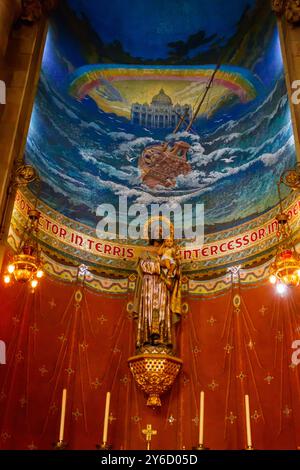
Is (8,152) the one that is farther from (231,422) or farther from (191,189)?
(231,422)

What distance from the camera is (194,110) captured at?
40.4ft

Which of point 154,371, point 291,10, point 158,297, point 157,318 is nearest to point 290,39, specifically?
point 291,10

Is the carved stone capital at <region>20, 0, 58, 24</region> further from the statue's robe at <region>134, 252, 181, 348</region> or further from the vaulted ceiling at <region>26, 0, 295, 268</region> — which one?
the statue's robe at <region>134, 252, 181, 348</region>

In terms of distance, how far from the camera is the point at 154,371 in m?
8.84

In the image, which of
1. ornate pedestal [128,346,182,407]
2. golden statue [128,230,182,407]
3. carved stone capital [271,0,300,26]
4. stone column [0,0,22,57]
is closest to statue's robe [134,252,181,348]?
golden statue [128,230,182,407]

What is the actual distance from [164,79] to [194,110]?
1.11 m

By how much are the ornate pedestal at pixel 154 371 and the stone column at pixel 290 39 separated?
4.26m

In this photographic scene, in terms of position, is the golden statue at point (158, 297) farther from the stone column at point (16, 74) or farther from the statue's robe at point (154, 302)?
the stone column at point (16, 74)

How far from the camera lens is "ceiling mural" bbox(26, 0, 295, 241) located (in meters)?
10.8

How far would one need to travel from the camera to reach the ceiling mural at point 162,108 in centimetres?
1078

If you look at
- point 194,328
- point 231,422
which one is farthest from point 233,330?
point 231,422

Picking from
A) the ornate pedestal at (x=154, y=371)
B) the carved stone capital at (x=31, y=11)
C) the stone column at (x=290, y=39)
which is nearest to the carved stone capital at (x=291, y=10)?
the stone column at (x=290, y=39)

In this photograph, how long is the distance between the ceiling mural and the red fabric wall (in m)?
2.07
